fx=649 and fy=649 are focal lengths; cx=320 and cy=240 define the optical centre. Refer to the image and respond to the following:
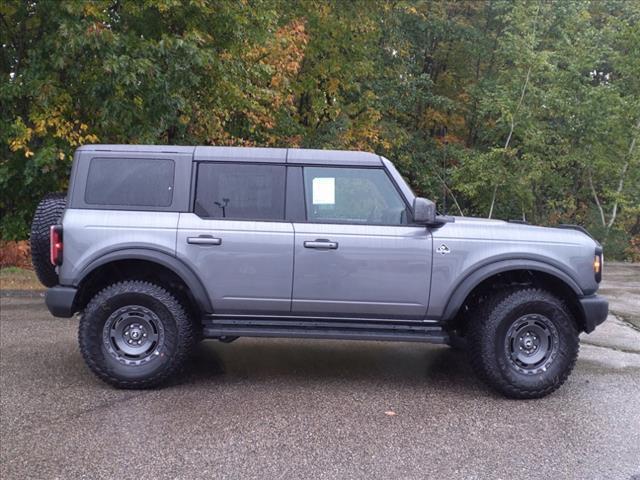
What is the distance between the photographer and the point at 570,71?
16.9 metres

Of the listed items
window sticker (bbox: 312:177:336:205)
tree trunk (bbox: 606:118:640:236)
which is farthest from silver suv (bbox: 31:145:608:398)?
tree trunk (bbox: 606:118:640:236)

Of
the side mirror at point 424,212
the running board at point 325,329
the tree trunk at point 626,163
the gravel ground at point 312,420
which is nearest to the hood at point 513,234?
the side mirror at point 424,212

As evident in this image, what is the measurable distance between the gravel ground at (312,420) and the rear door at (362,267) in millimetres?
746

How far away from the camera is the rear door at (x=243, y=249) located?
17.6ft

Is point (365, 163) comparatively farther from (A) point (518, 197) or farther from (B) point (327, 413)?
(A) point (518, 197)

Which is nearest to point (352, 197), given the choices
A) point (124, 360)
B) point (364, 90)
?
point (124, 360)

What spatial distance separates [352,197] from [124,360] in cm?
234

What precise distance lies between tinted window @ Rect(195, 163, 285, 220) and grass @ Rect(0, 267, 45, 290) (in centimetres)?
595

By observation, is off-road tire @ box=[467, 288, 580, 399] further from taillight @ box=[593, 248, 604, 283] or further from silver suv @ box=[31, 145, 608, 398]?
taillight @ box=[593, 248, 604, 283]

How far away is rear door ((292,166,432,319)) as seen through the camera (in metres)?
5.32

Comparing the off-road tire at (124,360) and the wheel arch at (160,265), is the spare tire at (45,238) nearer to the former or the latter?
the wheel arch at (160,265)

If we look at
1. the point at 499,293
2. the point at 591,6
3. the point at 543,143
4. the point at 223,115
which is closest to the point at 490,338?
the point at 499,293

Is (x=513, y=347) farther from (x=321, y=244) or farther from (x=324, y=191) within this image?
(x=324, y=191)

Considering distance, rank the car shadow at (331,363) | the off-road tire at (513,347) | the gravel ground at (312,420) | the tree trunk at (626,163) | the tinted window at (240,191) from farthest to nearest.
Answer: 1. the tree trunk at (626,163)
2. the car shadow at (331,363)
3. the tinted window at (240,191)
4. the off-road tire at (513,347)
5. the gravel ground at (312,420)
